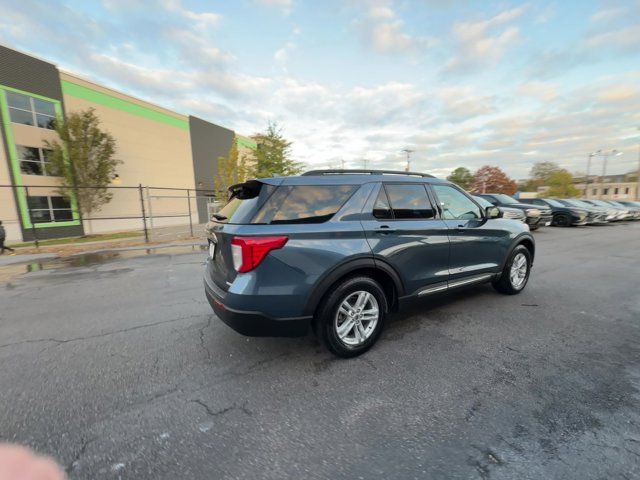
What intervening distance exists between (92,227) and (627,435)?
22.6 meters

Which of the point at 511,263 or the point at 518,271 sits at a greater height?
the point at 511,263

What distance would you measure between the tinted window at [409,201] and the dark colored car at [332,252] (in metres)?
0.01

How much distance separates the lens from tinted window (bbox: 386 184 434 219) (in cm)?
330

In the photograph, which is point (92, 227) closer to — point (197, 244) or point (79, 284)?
point (197, 244)

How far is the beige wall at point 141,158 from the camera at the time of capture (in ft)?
61.3

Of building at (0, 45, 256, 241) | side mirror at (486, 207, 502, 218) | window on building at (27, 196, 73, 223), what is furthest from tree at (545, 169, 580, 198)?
window on building at (27, 196, 73, 223)

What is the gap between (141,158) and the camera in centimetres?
2128

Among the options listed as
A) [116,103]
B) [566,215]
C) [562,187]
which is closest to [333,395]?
[566,215]

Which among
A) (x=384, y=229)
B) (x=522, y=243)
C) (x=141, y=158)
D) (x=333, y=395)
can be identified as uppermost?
(x=141, y=158)

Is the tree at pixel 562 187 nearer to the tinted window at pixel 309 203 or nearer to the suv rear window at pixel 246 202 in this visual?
the tinted window at pixel 309 203

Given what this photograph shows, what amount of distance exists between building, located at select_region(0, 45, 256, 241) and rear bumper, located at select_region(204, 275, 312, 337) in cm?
1305

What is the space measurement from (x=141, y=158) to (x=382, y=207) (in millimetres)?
23156

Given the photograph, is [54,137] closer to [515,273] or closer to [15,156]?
[15,156]

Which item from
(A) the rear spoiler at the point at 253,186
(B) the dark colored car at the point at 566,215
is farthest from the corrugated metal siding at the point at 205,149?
(A) the rear spoiler at the point at 253,186
